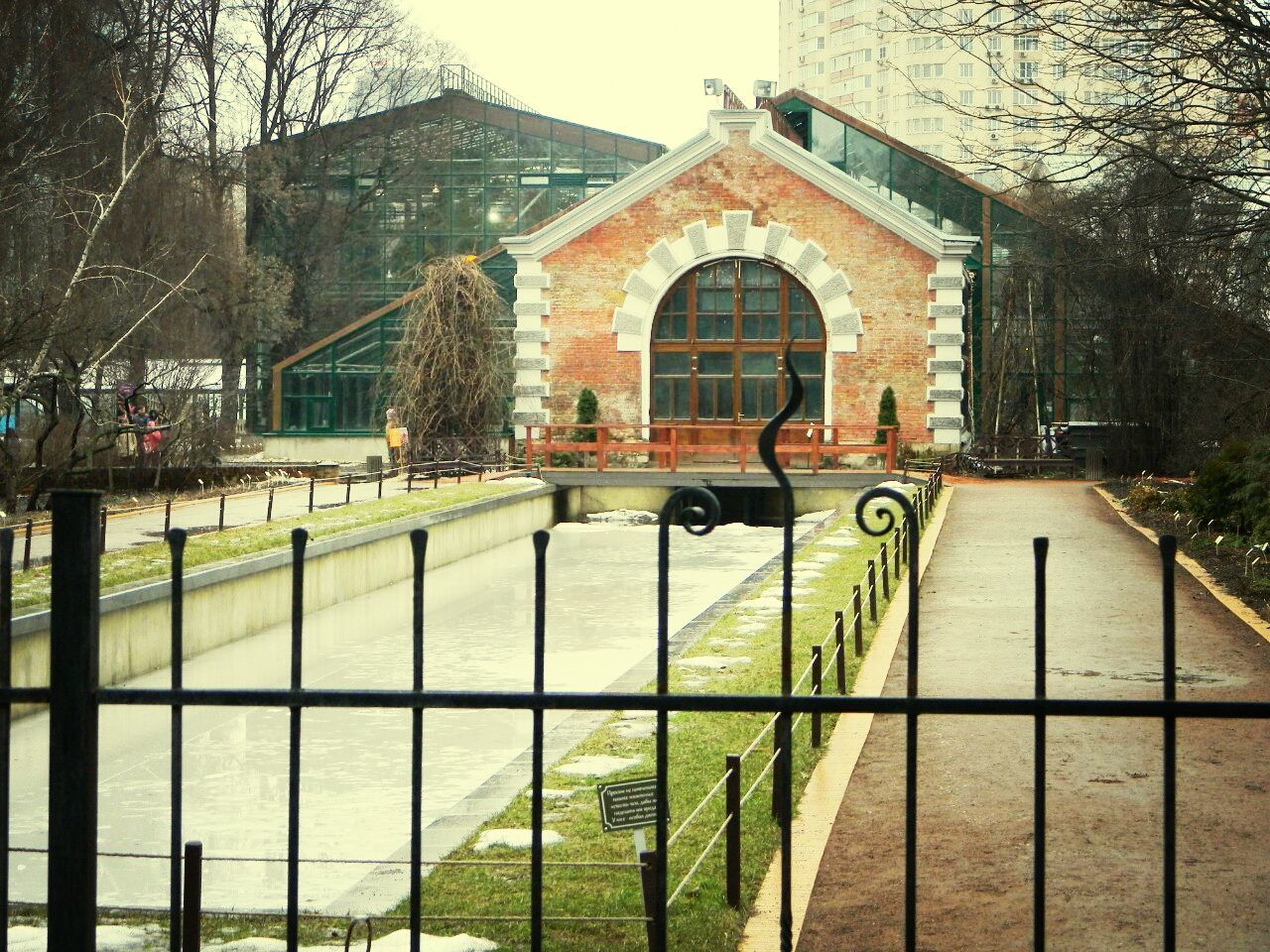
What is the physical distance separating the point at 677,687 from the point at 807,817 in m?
3.28

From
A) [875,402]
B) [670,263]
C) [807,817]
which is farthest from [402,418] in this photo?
[807,817]

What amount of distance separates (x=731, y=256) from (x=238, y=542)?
17.8 meters

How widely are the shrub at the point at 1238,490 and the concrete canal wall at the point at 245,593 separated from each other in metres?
8.58

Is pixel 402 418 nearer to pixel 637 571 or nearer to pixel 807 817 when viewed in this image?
pixel 637 571

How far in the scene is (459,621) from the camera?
18.2m

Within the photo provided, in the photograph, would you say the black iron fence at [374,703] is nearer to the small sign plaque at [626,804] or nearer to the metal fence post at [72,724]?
the metal fence post at [72,724]

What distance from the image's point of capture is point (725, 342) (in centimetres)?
3375

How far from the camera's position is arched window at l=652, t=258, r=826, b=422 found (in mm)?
33688

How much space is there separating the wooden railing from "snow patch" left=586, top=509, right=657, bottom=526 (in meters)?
1.40

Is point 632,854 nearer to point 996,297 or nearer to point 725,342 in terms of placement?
point 725,342

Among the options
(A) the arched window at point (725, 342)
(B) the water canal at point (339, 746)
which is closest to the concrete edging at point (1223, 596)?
(B) the water canal at point (339, 746)

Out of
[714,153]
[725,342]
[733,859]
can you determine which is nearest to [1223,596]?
[733,859]

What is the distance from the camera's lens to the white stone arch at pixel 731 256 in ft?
109

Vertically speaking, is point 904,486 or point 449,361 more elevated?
point 449,361
